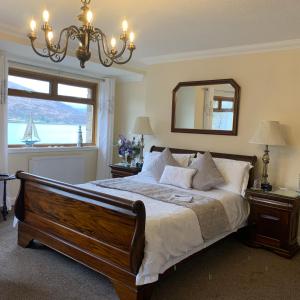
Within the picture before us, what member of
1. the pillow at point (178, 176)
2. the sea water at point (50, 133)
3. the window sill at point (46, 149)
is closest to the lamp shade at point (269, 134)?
the pillow at point (178, 176)

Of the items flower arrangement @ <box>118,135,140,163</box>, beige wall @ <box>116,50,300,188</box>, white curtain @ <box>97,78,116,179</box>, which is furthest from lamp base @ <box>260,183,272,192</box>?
white curtain @ <box>97,78,116,179</box>

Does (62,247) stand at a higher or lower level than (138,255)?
lower

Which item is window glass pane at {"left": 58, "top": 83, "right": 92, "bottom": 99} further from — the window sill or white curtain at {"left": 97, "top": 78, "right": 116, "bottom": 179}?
the window sill

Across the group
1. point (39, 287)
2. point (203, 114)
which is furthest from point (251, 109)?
point (39, 287)

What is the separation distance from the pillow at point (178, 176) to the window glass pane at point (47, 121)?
2419 millimetres

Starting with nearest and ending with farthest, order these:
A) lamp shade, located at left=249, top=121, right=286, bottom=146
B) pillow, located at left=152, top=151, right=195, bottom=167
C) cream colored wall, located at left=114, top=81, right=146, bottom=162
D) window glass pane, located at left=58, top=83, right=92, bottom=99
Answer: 1. lamp shade, located at left=249, top=121, right=286, bottom=146
2. pillow, located at left=152, top=151, right=195, bottom=167
3. window glass pane, located at left=58, top=83, right=92, bottom=99
4. cream colored wall, located at left=114, top=81, right=146, bottom=162

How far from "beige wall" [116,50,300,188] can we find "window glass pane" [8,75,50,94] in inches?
69.3

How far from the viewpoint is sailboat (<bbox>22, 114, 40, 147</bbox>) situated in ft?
16.4

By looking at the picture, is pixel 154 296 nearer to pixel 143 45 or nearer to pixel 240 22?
pixel 240 22

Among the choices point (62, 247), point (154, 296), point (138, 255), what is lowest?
point (154, 296)

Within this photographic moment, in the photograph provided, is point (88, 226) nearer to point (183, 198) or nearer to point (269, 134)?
point (183, 198)

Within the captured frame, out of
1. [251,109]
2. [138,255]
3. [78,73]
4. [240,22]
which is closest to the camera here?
[138,255]

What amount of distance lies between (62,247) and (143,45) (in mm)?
2805

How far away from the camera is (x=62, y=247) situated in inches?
113
